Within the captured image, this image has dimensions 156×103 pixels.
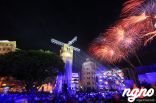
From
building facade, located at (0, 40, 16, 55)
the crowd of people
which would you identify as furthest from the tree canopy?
building facade, located at (0, 40, 16, 55)

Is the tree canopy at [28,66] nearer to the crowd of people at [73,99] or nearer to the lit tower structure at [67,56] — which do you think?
the crowd of people at [73,99]

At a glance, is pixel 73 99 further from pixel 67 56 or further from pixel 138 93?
pixel 67 56

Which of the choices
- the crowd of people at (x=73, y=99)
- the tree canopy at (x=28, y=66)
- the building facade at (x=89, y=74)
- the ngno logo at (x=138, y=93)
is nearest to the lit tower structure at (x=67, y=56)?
the building facade at (x=89, y=74)

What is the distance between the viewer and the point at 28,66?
1917 inches

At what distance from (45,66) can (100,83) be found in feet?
244

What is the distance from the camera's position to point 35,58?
5062 cm

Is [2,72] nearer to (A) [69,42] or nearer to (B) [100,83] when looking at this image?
(A) [69,42]

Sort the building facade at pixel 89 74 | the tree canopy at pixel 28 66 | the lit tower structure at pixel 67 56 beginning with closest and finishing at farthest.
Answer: the tree canopy at pixel 28 66, the lit tower structure at pixel 67 56, the building facade at pixel 89 74

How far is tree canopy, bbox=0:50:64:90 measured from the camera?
4859cm

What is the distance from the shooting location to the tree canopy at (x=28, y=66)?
48594 mm

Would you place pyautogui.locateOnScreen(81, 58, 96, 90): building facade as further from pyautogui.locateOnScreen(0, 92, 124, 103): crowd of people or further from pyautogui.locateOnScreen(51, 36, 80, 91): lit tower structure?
pyautogui.locateOnScreen(0, 92, 124, 103): crowd of people

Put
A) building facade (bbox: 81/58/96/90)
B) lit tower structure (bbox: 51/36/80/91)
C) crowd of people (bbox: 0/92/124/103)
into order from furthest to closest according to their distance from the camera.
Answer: building facade (bbox: 81/58/96/90)
lit tower structure (bbox: 51/36/80/91)
crowd of people (bbox: 0/92/124/103)

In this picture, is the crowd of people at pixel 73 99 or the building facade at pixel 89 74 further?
the building facade at pixel 89 74

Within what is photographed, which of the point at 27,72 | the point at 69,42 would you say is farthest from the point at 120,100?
the point at 69,42
